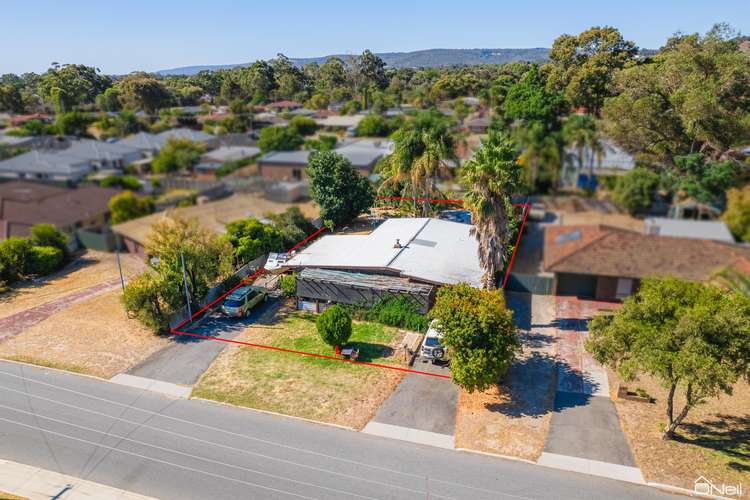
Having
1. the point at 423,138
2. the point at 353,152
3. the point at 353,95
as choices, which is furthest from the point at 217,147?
the point at 353,152

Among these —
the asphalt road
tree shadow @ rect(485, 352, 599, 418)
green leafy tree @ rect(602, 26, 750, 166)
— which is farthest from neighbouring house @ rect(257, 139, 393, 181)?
tree shadow @ rect(485, 352, 599, 418)

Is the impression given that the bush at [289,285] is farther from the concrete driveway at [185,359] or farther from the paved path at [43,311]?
the paved path at [43,311]

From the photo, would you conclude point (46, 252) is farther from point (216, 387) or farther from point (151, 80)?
point (151, 80)

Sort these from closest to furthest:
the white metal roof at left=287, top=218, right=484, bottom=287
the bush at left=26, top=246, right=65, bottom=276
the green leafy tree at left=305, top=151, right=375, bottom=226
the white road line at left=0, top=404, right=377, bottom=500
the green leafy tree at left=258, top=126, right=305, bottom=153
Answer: the white road line at left=0, top=404, right=377, bottom=500 < the green leafy tree at left=258, top=126, right=305, bottom=153 < the white metal roof at left=287, top=218, right=484, bottom=287 < the bush at left=26, top=246, right=65, bottom=276 < the green leafy tree at left=305, top=151, right=375, bottom=226

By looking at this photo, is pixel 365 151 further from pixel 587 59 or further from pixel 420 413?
pixel 420 413

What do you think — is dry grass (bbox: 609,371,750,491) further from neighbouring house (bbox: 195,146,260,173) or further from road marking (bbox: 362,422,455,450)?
neighbouring house (bbox: 195,146,260,173)

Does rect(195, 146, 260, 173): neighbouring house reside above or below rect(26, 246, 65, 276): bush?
above
